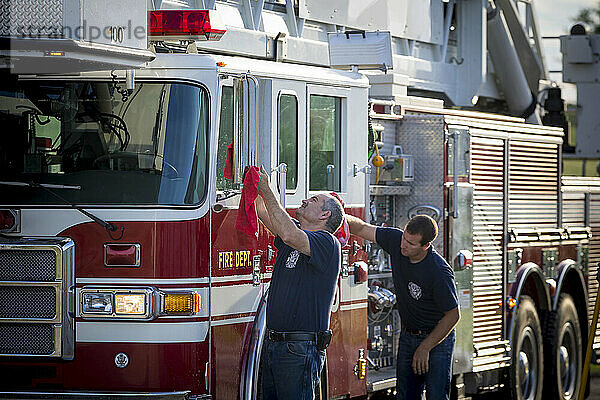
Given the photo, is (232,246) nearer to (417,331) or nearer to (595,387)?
(417,331)

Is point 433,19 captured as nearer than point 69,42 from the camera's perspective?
No

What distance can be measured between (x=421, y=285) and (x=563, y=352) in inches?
160

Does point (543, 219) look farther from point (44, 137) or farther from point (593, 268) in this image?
point (44, 137)

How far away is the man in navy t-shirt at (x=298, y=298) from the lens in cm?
668

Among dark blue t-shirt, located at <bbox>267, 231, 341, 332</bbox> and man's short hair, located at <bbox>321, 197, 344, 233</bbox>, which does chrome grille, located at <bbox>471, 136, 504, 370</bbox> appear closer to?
man's short hair, located at <bbox>321, 197, 344, 233</bbox>

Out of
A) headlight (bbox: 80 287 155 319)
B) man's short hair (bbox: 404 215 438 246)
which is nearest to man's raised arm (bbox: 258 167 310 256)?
headlight (bbox: 80 287 155 319)

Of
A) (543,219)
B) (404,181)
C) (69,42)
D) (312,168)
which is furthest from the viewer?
(543,219)

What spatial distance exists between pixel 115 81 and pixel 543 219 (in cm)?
556

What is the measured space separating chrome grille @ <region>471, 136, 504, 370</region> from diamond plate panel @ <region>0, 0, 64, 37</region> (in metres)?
4.57

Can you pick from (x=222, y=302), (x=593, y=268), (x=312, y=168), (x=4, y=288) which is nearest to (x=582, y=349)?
(x=593, y=268)

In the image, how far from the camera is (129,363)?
22.4 feet

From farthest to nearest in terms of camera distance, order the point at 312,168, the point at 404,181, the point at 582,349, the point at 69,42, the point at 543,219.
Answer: the point at 582,349 → the point at 543,219 → the point at 404,181 → the point at 312,168 → the point at 69,42

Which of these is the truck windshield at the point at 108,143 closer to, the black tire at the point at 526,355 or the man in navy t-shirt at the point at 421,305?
the man in navy t-shirt at the point at 421,305

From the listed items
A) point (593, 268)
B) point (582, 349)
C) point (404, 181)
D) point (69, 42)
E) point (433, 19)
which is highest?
point (433, 19)
